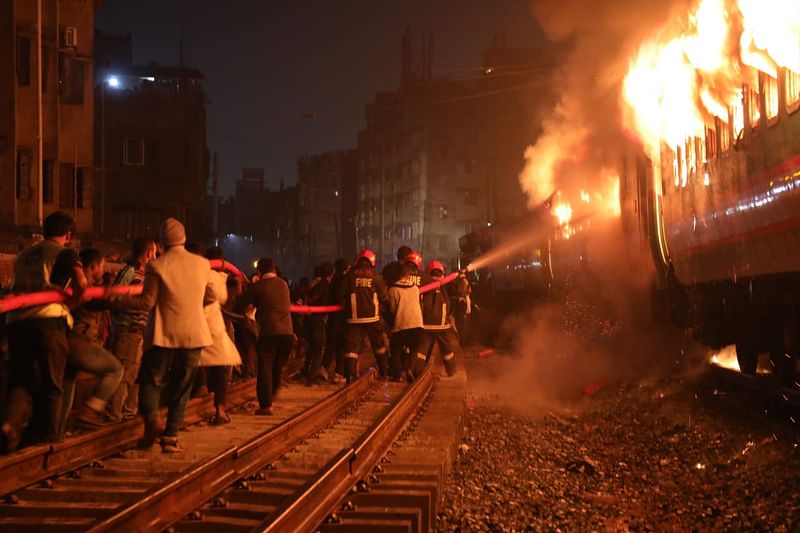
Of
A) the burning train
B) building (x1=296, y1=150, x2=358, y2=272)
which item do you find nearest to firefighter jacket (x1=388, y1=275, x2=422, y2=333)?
the burning train

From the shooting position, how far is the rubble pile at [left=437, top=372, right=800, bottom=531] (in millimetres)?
6852

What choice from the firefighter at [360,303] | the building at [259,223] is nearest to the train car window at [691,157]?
the firefighter at [360,303]

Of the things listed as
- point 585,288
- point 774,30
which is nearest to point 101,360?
point 774,30

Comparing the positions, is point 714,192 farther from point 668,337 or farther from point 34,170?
point 34,170

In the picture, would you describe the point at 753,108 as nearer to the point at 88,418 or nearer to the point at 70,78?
the point at 88,418

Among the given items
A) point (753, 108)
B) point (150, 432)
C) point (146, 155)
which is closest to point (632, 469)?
point (753, 108)

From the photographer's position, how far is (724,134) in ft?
38.3

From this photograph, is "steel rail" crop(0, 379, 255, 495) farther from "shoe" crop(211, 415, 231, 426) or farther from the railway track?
"shoe" crop(211, 415, 231, 426)

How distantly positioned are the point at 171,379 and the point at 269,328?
263 centimetres

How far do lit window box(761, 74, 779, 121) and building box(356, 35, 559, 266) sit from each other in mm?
60146

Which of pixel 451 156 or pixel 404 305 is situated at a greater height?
pixel 451 156

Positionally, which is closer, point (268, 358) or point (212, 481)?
point (212, 481)

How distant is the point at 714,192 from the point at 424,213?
61106 mm

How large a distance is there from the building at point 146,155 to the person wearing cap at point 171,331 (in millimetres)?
34960
